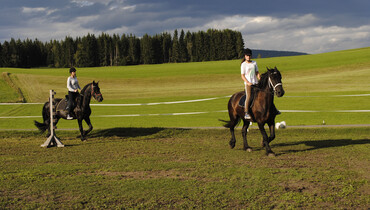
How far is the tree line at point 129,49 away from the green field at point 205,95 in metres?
69.5

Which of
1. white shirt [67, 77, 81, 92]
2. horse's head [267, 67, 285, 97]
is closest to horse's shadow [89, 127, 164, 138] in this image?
white shirt [67, 77, 81, 92]

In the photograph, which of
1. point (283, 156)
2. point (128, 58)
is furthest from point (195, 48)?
point (283, 156)

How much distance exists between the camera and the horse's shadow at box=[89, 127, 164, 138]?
49.4 feet

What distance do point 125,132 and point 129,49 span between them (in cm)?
12602

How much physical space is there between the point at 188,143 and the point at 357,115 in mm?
11418

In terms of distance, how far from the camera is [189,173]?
26.7 feet

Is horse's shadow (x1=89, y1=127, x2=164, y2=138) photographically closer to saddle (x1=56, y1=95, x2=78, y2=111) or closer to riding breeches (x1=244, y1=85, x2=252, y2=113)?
saddle (x1=56, y1=95, x2=78, y2=111)

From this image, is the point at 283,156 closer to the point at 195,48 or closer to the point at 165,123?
the point at 165,123

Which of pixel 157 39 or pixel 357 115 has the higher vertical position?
pixel 157 39

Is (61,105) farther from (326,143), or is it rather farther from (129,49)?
(129,49)

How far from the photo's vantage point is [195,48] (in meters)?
140

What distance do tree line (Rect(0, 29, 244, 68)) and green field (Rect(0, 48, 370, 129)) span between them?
69494 mm

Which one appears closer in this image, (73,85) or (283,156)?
(283,156)

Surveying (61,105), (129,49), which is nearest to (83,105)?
(61,105)
